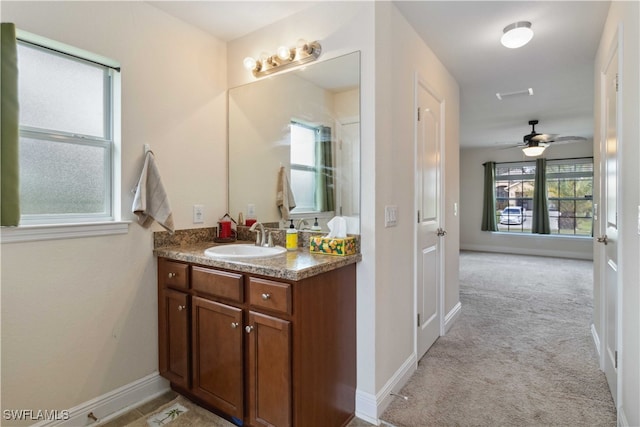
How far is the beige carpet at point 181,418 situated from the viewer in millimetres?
1797

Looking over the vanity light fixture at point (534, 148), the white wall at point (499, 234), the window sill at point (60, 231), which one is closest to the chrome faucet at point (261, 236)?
the window sill at point (60, 231)

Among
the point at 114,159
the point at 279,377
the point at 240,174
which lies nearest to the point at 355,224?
the point at 279,377

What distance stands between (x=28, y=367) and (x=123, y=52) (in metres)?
1.74

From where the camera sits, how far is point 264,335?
5.15ft

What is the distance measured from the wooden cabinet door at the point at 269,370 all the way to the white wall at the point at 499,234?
7541 mm

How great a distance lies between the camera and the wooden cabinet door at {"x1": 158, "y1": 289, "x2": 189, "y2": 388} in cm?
193

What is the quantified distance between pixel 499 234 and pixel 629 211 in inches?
267

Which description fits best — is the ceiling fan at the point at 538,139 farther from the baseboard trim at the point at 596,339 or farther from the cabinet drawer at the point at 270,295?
the cabinet drawer at the point at 270,295

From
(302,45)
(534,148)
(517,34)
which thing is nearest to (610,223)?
(517,34)

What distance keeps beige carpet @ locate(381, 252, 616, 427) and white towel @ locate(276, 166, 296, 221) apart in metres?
1.36

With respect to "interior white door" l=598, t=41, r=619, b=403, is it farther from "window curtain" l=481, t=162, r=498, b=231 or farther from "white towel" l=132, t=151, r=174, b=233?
"window curtain" l=481, t=162, r=498, b=231

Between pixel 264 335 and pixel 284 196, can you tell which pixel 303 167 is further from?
pixel 264 335

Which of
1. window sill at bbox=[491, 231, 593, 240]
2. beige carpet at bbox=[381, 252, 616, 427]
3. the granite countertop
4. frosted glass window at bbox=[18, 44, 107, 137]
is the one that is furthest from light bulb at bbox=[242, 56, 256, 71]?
window sill at bbox=[491, 231, 593, 240]

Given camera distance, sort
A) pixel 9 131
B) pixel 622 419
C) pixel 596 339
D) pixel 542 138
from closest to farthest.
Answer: pixel 9 131, pixel 622 419, pixel 596 339, pixel 542 138
